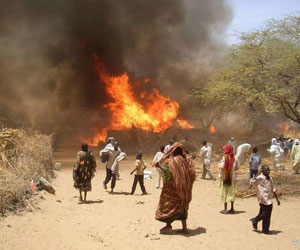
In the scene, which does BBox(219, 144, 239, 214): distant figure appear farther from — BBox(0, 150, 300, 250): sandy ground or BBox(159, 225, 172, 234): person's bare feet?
BBox(159, 225, 172, 234): person's bare feet

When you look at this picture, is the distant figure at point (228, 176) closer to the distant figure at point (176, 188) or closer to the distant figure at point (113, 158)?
the distant figure at point (176, 188)

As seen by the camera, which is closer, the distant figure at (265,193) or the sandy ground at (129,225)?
the sandy ground at (129,225)

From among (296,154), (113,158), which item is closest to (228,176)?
(113,158)

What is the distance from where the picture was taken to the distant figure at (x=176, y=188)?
6.89 meters

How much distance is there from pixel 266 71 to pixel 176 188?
27.4ft

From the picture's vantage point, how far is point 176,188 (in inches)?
270

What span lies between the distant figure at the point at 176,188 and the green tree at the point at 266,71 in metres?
7.02

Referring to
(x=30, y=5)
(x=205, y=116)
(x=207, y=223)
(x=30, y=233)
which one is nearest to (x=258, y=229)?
(x=207, y=223)

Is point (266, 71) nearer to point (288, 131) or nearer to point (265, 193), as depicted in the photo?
point (265, 193)

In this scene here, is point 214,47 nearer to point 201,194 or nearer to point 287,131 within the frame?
point 287,131

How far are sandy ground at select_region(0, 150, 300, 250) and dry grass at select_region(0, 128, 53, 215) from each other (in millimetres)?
435

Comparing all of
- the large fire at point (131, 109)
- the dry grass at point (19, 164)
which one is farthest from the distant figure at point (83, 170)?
the large fire at point (131, 109)

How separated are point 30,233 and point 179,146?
3.18 meters

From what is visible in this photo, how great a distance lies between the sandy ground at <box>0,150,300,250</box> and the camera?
650cm
